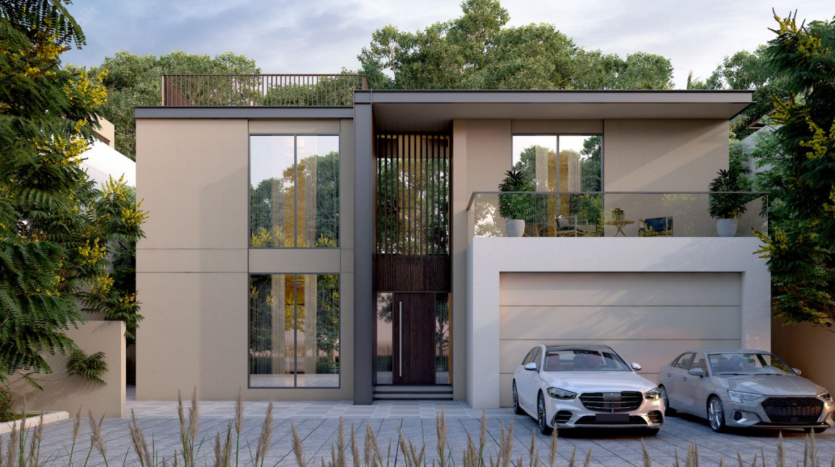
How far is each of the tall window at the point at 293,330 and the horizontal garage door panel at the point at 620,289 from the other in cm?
441

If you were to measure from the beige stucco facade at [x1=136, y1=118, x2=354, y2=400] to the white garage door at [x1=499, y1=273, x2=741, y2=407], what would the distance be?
4115 millimetres

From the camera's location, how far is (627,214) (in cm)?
1638

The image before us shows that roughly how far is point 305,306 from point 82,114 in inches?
279

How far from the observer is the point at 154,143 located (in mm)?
18141

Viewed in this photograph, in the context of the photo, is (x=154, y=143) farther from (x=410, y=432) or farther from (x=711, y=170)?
(x=711, y=170)

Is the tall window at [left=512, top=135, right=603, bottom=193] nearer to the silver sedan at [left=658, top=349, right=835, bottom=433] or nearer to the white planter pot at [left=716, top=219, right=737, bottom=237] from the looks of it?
the white planter pot at [left=716, top=219, right=737, bottom=237]

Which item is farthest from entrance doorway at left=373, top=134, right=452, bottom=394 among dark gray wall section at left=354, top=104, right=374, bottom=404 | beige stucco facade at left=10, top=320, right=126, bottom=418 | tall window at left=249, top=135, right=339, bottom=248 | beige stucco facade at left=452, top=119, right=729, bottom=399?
beige stucco facade at left=10, top=320, right=126, bottom=418

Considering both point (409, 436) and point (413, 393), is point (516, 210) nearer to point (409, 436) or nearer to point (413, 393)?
point (413, 393)

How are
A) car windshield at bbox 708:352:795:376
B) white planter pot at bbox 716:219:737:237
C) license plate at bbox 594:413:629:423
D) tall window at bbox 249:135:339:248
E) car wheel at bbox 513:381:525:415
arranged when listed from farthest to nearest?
tall window at bbox 249:135:339:248
white planter pot at bbox 716:219:737:237
car wheel at bbox 513:381:525:415
car windshield at bbox 708:352:795:376
license plate at bbox 594:413:629:423

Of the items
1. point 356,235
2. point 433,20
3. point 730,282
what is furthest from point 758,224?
point 433,20

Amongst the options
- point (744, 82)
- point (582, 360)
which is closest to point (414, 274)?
point (582, 360)

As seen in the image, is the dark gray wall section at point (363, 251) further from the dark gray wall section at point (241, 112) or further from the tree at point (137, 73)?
the tree at point (137, 73)

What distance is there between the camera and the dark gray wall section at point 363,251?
16.7 metres

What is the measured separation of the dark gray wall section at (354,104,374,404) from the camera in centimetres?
1672
